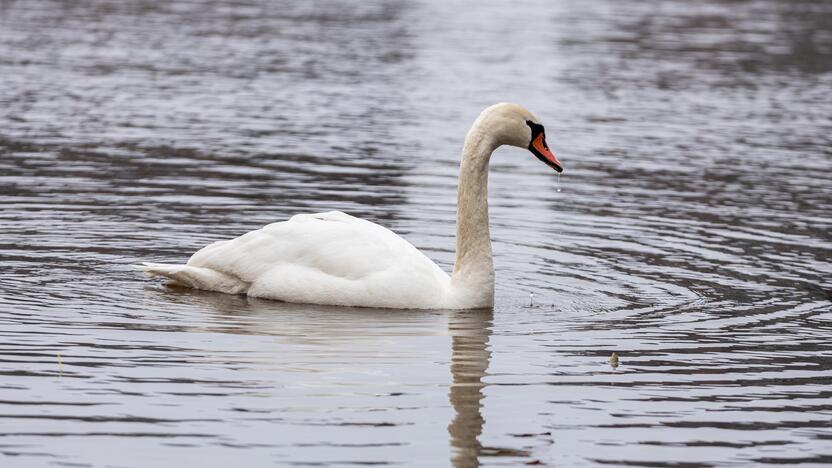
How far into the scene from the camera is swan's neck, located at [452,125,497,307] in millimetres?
12016

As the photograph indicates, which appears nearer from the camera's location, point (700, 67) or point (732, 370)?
point (732, 370)

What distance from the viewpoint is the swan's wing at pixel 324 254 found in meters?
11.9

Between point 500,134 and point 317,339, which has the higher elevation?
point 500,134

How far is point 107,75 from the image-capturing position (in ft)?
94.2

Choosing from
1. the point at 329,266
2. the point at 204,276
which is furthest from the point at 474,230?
the point at 204,276

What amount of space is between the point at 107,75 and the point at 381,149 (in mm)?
9109

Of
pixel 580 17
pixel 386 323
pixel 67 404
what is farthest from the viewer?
pixel 580 17

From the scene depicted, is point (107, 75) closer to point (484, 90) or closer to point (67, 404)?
point (484, 90)

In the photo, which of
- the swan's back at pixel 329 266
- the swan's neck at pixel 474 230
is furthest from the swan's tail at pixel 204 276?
the swan's neck at pixel 474 230

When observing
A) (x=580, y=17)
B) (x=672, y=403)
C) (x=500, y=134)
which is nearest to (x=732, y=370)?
(x=672, y=403)

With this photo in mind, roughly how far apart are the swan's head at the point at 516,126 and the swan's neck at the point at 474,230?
9 cm

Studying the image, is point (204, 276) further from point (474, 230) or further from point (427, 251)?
point (427, 251)

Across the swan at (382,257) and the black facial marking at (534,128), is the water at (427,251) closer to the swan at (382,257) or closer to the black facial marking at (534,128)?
the swan at (382,257)

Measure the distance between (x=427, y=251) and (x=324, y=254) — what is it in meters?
2.51
